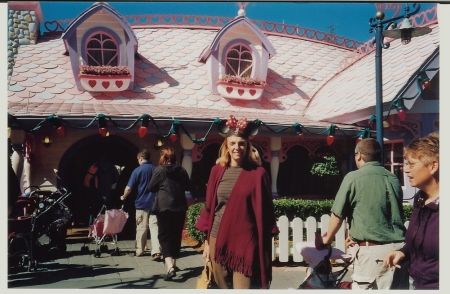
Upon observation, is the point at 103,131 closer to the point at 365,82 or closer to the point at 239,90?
the point at 239,90

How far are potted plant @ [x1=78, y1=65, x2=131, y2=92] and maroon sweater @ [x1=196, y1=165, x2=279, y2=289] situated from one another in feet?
17.7

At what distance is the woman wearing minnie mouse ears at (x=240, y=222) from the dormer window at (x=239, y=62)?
5.51 metres

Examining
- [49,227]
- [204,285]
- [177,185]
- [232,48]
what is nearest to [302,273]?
[177,185]

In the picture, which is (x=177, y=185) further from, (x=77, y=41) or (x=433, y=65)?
(x=433, y=65)

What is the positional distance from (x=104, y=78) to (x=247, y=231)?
569 centimetres

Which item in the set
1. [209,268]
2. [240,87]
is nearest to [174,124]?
[240,87]

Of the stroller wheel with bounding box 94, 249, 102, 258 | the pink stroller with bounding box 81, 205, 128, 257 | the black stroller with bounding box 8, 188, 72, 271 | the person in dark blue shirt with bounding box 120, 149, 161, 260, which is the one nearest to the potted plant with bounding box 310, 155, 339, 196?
the person in dark blue shirt with bounding box 120, 149, 161, 260

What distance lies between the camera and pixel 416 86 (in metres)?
7.01

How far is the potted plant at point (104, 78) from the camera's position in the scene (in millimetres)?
7730

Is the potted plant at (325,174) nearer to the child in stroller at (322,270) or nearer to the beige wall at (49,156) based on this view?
the beige wall at (49,156)

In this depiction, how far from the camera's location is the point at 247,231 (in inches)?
127

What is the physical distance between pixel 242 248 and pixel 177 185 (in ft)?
6.65

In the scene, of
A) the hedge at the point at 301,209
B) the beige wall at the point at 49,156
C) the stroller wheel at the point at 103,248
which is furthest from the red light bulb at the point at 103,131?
the hedge at the point at 301,209

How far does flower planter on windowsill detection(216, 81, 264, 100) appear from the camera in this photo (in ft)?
27.4
